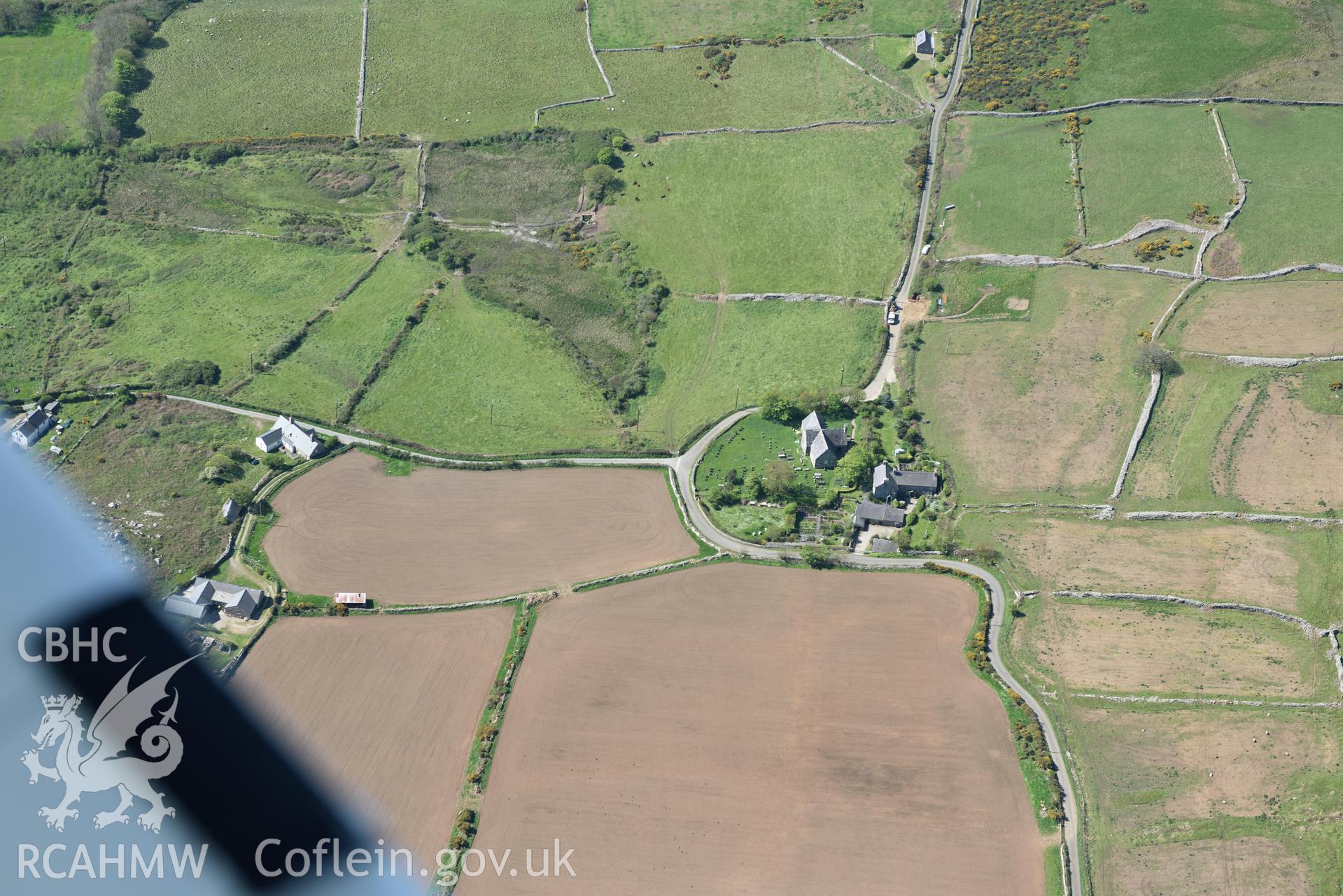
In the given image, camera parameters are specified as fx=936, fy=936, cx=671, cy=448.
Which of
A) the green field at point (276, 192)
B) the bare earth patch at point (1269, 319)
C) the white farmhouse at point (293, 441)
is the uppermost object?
the green field at point (276, 192)

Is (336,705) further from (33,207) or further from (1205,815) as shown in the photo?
(33,207)

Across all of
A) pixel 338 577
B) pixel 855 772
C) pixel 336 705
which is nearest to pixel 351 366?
pixel 338 577

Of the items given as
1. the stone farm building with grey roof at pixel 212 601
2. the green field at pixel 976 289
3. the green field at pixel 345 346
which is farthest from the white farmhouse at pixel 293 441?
the green field at pixel 976 289

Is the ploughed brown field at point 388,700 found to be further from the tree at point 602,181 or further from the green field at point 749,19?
the green field at point 749,19

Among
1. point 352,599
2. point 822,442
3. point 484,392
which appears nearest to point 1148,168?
point 822,442

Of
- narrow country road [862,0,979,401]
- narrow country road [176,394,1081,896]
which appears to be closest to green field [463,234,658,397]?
narrow country road [176,394,1081,896]

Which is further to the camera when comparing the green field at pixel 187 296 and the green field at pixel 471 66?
the green field at pixel 471 66
